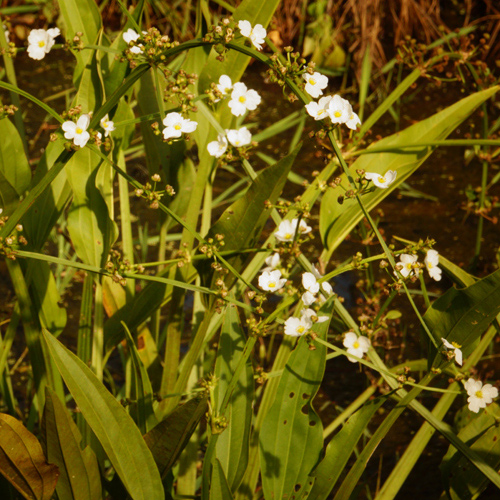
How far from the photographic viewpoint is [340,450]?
85 centimetres

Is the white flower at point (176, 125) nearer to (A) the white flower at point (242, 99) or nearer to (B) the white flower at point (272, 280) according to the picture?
(A) the white flower at point (242, 99)

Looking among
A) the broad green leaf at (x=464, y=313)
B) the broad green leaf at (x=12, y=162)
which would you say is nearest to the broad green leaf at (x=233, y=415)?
the broad green leaf at (x=464, y=313)

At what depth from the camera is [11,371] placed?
55.3 inches

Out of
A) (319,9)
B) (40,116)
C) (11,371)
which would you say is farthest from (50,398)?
(319,9)

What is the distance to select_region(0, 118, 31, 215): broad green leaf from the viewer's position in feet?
3.05

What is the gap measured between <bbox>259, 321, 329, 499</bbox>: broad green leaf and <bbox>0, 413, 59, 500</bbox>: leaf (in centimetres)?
27

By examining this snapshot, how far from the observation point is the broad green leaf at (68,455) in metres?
0.75

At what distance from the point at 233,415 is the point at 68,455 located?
8.5 inches

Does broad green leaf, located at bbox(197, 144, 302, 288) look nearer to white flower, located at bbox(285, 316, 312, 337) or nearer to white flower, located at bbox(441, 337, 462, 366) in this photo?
white flower, located at bbox(285, 316, 312, 337)

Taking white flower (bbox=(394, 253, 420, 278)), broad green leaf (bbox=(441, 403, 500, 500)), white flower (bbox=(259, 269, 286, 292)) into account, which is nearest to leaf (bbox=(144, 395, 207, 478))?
white flower (bbox=(259, 269, 286, 292))

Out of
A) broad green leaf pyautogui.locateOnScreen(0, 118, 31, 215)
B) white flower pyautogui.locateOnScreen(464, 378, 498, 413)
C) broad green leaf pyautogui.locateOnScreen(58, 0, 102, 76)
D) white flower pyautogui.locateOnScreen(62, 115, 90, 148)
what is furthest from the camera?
broad green leaf pyautogui.locateOnScreen(58, 0, 102, 76)

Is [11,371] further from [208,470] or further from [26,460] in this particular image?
[208,470]

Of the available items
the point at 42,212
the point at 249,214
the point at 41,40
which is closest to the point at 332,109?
the point at 249,214

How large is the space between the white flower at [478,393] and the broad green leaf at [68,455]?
460 mm
